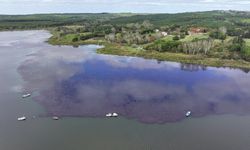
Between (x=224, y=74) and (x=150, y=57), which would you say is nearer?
(x=224, y=74)

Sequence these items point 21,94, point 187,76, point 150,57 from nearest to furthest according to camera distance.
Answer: point 21,94
point 187,76
point 150,57

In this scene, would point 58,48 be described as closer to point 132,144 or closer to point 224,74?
point 224,74

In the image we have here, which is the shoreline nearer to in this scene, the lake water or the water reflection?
the lake water

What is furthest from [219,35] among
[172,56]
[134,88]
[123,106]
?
[123,106]

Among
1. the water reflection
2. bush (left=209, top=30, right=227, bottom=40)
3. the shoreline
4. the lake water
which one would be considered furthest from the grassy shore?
bush (left=209, top=30, right=227, bottom=40)

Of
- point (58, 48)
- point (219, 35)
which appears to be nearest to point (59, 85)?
point (58, 48)

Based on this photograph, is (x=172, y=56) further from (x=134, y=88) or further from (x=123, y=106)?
(x=123, y=106)

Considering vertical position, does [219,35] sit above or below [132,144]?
above
